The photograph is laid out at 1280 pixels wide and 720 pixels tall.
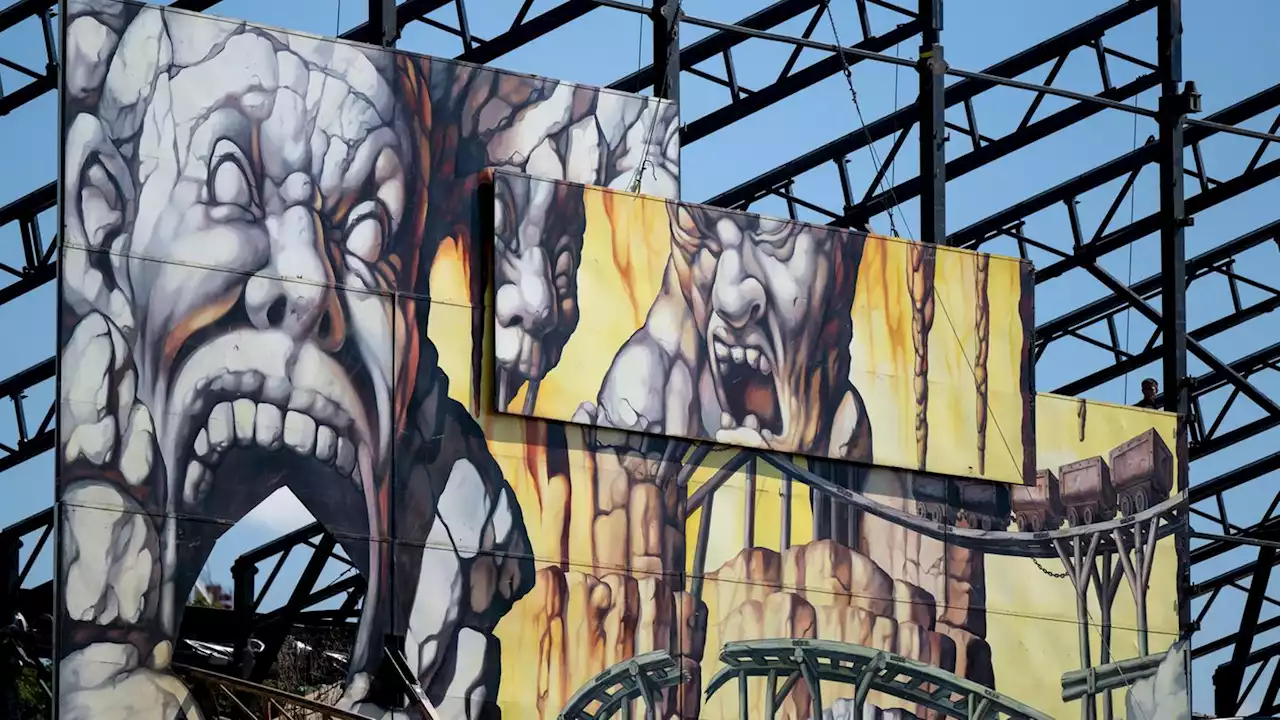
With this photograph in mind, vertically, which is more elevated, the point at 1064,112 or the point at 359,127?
the point at 1064,112

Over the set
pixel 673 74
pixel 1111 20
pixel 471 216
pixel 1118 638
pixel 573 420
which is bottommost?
pixel 1118 638

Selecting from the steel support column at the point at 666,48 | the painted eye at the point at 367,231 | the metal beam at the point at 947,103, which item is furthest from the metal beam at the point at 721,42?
the painted eye at the point at 367,231

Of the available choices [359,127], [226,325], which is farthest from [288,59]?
[226,325]

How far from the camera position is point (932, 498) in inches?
957

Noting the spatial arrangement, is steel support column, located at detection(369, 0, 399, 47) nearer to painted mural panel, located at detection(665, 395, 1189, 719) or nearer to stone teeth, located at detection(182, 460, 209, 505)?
stone teeth, located at detection(182, 460, 209, 505)

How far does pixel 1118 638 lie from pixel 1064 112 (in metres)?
8.65

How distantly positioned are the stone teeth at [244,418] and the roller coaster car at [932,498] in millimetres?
6954

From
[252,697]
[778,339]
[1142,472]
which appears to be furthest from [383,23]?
[1142,472]

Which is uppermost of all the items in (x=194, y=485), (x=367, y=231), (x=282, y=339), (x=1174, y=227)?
(x=1174, y=227)

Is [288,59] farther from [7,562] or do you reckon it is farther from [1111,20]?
[1111,20]

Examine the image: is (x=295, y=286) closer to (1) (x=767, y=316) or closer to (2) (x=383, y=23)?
(2) (x=383, y=23)

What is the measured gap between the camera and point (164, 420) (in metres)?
20.8

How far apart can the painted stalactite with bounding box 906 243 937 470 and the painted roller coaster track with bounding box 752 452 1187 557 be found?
0.66 meters

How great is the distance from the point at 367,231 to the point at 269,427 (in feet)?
6.93
